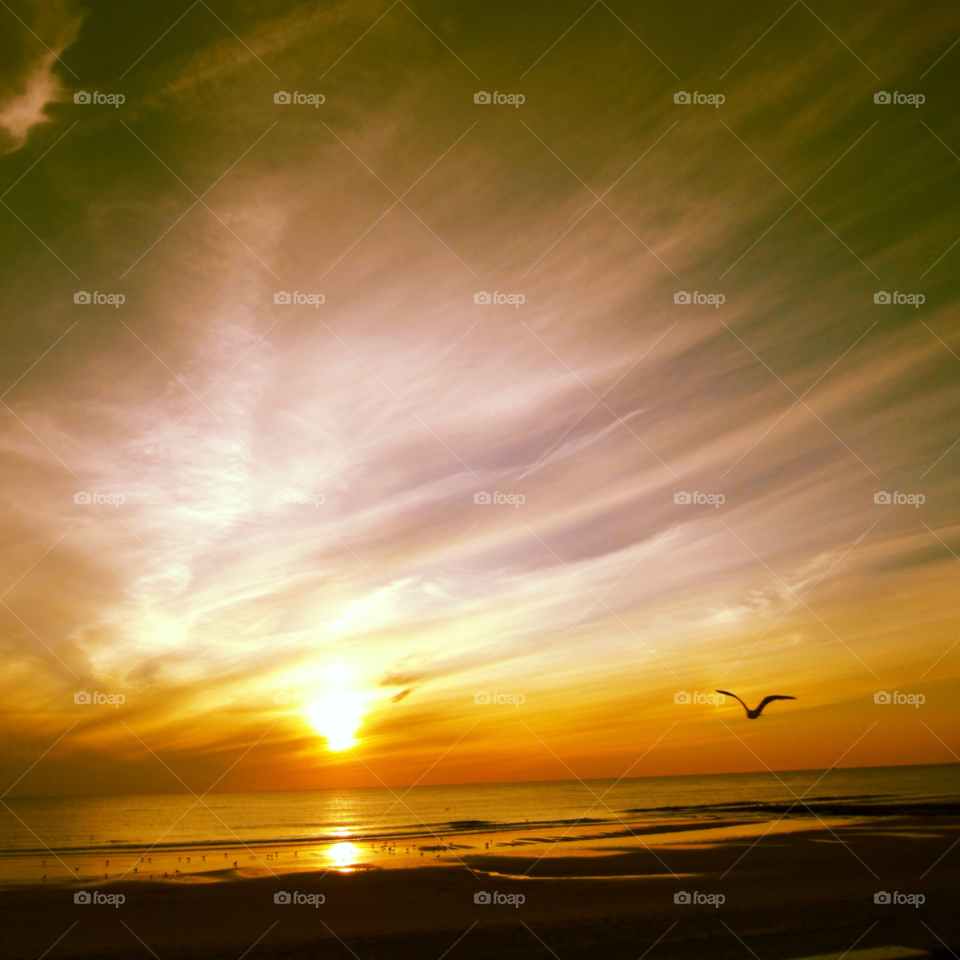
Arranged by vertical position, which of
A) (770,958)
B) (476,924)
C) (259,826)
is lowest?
(770,958)

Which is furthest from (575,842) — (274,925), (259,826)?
(259,826)

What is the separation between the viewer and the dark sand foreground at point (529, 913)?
45.7 feet

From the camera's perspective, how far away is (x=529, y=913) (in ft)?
54.0

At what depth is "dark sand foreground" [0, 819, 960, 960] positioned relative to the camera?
13.9 meters

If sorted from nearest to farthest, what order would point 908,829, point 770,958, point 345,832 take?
1. point 770,958
2. point 908,829
3. point 345,832

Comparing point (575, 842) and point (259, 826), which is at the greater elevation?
point (259, 826)

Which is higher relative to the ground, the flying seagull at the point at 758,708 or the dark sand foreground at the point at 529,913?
the flying seagull at the point at 758,708

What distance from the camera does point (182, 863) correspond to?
92.1ft

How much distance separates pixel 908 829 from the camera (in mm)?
31297

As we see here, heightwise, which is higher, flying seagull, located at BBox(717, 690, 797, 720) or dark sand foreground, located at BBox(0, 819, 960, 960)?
flying seagull, located at BBox(717, 690, 797, 720)

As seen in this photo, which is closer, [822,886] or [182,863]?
[822,886]

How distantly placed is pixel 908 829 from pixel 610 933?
25.8 metres

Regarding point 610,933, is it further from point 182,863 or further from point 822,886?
point 182,863

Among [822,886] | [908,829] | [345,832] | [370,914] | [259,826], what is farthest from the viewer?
[259,826]
